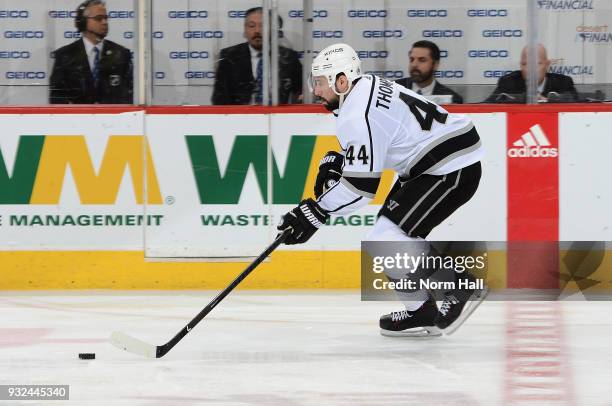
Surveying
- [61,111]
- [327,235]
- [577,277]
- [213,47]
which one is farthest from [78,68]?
[577,277]

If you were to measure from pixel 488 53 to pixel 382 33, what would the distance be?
0.61m

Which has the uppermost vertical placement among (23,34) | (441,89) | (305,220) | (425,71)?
(23,34)

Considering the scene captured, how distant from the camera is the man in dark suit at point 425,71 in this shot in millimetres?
7184

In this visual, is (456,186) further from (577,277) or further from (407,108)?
(577,277)

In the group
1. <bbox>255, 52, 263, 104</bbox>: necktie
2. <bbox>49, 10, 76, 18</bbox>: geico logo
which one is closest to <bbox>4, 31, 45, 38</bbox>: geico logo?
<bbox>49, 10, 76, 18</bbox>: geico logo

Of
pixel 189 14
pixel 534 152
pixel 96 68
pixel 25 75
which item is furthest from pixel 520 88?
pixel 25 75

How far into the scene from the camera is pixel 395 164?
5492 millimetres

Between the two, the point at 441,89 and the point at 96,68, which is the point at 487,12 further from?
the point at 96,68

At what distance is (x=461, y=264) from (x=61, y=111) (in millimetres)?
2414

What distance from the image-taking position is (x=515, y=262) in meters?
7.16

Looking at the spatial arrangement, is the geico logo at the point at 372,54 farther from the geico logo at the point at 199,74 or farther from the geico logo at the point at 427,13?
the geico logo at the point at 199,74

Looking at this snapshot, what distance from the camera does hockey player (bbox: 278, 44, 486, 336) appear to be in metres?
5.21

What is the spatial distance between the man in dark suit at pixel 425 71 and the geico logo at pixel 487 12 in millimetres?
273

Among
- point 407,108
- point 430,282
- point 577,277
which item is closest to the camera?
point 407,108
